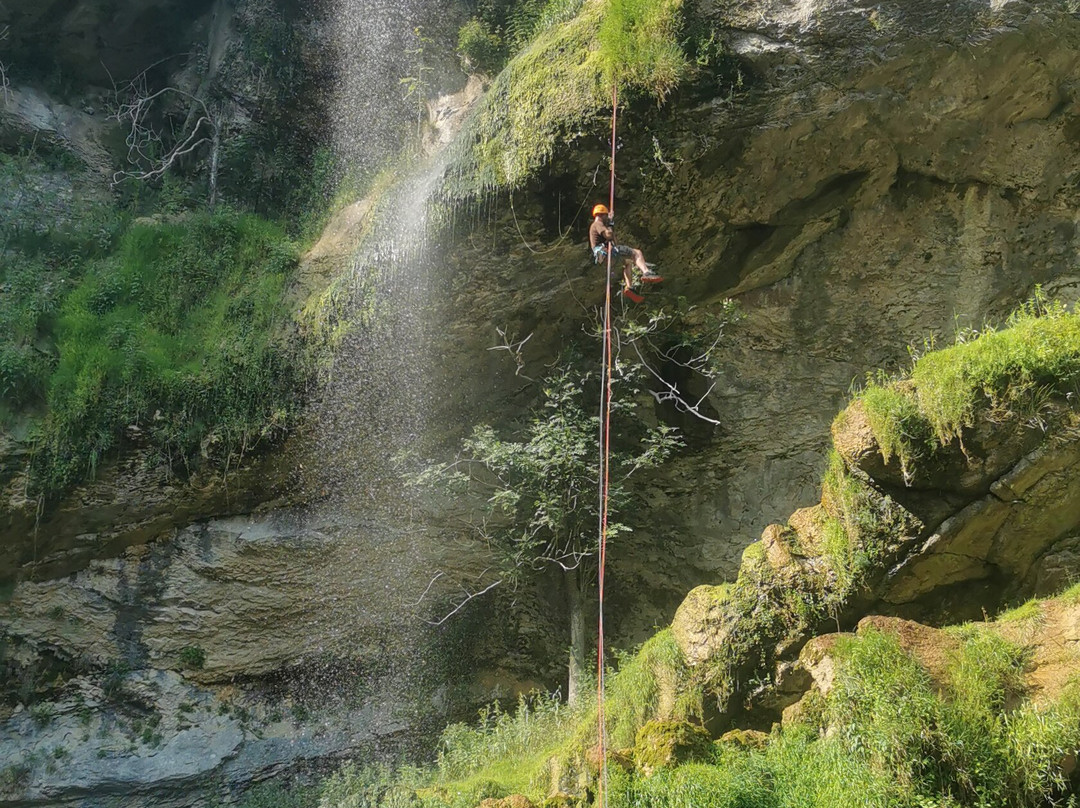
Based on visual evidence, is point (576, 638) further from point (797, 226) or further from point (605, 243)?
point (797, 226)

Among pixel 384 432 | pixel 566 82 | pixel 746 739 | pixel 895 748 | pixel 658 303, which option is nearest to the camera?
pixel 895 748

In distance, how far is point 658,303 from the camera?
9203 mm

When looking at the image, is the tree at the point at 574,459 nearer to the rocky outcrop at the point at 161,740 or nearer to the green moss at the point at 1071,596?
the rocky outcrop at the point at 161,740

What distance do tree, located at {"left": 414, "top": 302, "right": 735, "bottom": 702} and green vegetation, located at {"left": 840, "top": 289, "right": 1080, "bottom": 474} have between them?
111 inches

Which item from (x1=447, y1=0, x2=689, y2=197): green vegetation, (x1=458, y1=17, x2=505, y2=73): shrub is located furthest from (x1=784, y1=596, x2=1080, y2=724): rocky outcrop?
(x1=458, y1=17, x2=505, y2=73): shrub

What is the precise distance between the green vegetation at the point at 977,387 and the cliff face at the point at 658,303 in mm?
3026

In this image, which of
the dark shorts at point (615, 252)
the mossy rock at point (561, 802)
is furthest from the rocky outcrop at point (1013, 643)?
the dark shorts at point (615, 252)

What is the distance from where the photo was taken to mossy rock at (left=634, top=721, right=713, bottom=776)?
5.03m

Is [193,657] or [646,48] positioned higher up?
[646,48]

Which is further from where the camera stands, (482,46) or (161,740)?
(482,46)

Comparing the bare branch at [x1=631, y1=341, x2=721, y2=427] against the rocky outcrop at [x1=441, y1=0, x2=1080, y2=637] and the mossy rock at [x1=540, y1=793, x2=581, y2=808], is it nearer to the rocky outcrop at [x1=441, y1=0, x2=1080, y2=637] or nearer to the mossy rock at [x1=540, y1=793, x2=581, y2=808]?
the rocky outcrop at [x1=441, y1=0, x2=1080, y2=637]

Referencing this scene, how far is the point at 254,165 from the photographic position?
497 inches

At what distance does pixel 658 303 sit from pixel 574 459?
214 cm

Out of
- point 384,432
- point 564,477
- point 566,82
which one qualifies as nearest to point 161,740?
point 384,432
